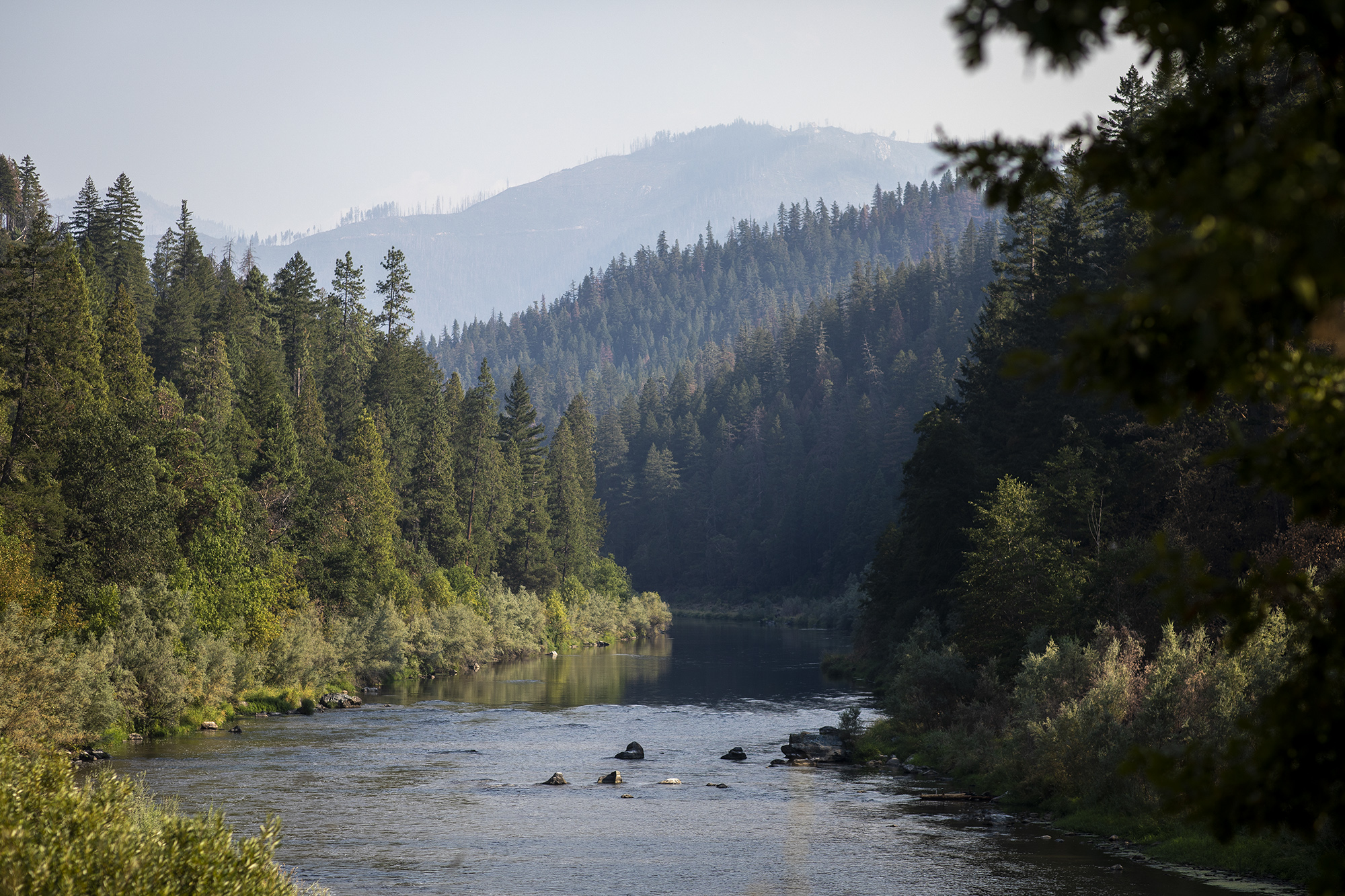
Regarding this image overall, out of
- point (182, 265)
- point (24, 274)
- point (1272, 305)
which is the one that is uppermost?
point (182, 265)

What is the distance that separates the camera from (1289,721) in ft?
14.7

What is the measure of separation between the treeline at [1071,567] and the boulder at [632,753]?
9.42 metres

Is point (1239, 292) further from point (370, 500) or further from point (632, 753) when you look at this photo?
point (370, 500)

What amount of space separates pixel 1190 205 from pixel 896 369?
467 feet

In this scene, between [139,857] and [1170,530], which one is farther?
[1170,530]

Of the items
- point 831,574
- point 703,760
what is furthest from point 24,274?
point 831,574

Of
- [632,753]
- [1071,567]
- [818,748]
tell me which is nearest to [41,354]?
[632,753]

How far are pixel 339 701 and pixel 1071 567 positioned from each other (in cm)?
3380

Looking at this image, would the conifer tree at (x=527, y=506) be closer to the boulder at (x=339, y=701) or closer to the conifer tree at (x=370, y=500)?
the conifer tree at (x=370, y=500)

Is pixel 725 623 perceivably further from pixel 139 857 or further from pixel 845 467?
pixel 139 857

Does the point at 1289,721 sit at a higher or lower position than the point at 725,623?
higher

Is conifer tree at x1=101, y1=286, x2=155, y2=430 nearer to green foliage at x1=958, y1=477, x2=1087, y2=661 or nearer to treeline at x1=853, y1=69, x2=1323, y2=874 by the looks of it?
treeline at x1=853, y1=69, x2=1323, y2=874

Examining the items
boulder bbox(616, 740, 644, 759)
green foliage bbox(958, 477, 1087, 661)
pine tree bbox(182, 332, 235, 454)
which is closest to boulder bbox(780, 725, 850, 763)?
boulder bbox(616, 740, 644, 759)

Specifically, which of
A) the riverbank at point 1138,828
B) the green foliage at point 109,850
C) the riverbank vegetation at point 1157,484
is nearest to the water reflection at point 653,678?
the riverbank vegetation at point 1157,484
